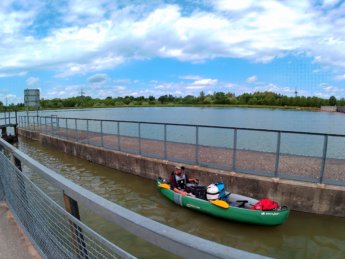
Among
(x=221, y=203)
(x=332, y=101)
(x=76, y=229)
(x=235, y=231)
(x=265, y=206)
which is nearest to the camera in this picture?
(x=76, y=229)

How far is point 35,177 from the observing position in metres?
12.4

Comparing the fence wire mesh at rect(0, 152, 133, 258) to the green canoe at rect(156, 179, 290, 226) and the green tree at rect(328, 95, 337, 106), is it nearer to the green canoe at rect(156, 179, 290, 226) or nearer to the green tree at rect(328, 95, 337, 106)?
the green canoe at rect(156, 179, 290, 226)

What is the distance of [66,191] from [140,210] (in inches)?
288

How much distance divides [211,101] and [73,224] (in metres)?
140

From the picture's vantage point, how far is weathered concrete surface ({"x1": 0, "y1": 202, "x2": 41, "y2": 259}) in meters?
3.31

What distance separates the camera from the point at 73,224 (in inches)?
99.6

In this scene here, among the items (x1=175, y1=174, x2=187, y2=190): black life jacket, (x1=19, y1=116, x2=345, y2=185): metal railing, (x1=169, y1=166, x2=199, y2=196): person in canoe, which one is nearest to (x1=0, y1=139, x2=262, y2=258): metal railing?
(x1=169, y1=166, x2=199, y2=196): person in canoe

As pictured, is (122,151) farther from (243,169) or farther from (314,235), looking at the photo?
(314,235)

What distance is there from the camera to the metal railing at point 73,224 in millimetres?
1394

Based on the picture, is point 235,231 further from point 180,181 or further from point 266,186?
point 180,181

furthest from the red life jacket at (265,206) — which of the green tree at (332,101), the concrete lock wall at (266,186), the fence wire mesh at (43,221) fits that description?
the green tree at (332,101)

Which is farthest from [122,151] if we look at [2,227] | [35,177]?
[2,227]

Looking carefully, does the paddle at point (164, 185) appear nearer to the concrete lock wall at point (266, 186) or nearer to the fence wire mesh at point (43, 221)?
the concrete lock wall at point (266, 186)

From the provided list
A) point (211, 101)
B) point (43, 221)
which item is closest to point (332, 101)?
point (211, 101)
